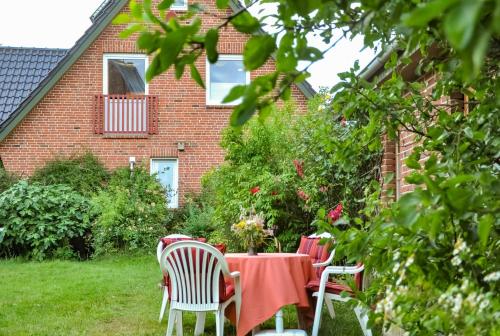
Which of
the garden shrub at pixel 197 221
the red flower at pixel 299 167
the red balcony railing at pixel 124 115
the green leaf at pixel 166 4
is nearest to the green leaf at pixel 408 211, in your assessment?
the green leaf at pixel 166 4

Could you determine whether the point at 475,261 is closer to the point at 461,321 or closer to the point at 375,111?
the point at 461,321

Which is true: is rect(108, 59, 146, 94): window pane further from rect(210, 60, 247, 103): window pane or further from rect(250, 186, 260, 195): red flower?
rect(250, 186, 260, 195): red flower

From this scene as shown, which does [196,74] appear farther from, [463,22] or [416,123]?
[416,123]

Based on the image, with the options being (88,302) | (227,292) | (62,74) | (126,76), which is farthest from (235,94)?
(126,76)

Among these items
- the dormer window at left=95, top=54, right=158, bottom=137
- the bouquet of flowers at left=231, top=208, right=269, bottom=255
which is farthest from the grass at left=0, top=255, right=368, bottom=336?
the dormer window at left=95, top=54, right=158, bottom=137

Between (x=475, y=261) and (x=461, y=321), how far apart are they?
0.25m

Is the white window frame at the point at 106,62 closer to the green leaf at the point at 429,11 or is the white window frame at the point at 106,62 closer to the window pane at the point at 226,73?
the window pane at the point at 226,73

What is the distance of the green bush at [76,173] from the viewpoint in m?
15.8

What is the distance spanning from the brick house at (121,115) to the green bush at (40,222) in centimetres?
212

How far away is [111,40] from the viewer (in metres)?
16.8

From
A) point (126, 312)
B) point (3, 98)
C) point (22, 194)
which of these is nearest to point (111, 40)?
point (3, 98)

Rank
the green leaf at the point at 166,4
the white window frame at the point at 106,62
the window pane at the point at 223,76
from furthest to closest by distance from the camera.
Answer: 1. the window pane at the point at 223,76
2. the white window frame at the point at 106,62
3. the green leaf at the point at 166,4

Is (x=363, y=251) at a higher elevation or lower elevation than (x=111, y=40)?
lower

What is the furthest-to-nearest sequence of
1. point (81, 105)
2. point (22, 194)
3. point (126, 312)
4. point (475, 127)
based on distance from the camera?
point (81, 105) < point (22, 194) < point (126, 312) < point (475, 127)
